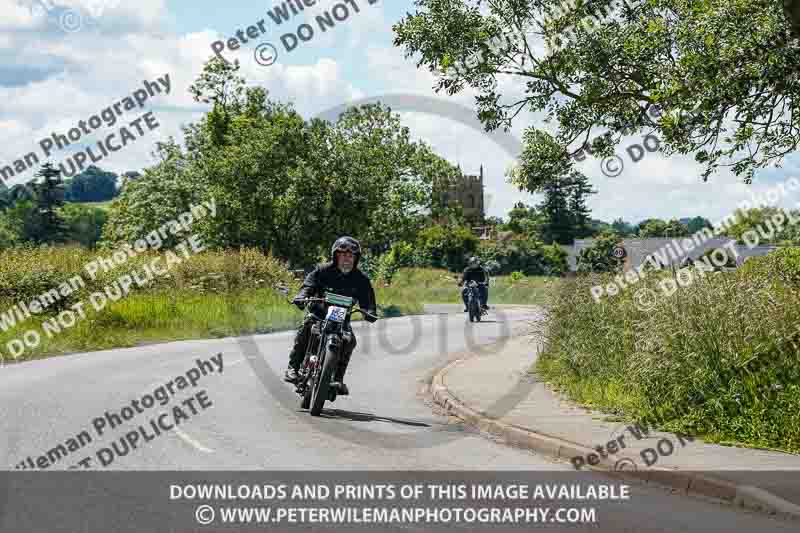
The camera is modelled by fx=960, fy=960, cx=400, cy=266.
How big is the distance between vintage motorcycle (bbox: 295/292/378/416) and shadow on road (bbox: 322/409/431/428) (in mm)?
257

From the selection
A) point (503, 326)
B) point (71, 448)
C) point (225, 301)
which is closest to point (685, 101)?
point (71, 448)

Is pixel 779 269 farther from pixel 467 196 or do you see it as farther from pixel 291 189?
pixel 467 196

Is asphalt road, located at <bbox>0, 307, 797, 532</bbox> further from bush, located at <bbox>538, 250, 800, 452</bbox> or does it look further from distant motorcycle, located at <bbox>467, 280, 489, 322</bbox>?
distant motorcycle, located at <bbox>467, 280, 489, 322</bbox>

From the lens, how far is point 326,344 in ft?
37.2

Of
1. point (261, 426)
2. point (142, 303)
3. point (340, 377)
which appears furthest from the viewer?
point (142, 303)

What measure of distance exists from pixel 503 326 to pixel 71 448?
68.2 feet

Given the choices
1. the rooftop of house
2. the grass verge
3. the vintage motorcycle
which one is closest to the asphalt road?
the vintage motorcycle

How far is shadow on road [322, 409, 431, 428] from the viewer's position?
1159 cm

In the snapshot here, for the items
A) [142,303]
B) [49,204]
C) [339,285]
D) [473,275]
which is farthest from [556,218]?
[339,285]

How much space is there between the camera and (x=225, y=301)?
29578 millimetres

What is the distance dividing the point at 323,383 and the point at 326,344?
0.48m

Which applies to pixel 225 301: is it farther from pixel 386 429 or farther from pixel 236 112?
pixel 236 112

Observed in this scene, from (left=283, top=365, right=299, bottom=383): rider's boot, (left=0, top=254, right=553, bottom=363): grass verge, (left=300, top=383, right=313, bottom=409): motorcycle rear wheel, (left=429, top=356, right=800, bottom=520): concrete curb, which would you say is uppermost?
(left=0, top=254, right=553, bottom=363): grass verge

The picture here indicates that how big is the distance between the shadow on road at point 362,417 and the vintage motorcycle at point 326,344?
257 mm
